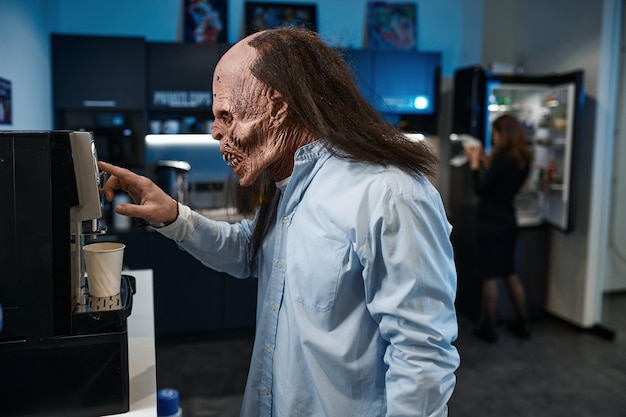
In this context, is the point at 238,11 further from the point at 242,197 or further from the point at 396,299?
the point at 396,299

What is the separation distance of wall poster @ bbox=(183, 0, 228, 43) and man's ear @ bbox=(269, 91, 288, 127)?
3309mm

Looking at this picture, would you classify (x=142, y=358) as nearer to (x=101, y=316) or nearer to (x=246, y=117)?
(x=101, y=316)

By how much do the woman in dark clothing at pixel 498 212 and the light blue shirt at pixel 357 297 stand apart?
2.89 meters

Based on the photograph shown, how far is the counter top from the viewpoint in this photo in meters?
1.11

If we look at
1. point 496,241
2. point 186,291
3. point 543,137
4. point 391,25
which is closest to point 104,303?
point 186,291

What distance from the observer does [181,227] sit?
1.38 metres

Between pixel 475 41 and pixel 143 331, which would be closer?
pixel 143 331

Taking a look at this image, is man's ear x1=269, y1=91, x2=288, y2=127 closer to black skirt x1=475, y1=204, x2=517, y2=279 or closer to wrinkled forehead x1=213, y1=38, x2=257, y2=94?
wrinkled forehead x1=213, y1=38, x2=257, y2=94

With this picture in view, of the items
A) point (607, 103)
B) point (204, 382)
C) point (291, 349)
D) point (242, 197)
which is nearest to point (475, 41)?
point (607, 103)

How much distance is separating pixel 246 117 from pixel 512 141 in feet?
10.1

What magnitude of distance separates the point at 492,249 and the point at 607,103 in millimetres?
1272

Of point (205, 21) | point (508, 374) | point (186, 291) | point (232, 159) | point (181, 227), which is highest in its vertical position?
point (205, 21)

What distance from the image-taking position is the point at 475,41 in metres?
4.87

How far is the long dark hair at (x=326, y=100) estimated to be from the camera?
3.67 feet
